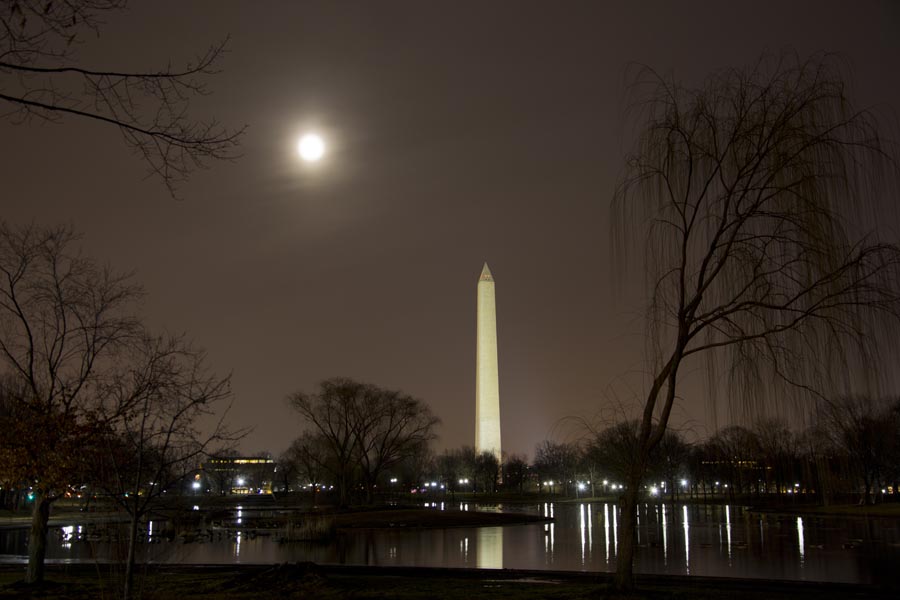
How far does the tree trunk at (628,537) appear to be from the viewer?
1491 cm

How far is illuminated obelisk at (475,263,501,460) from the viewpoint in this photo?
12344 centimetres

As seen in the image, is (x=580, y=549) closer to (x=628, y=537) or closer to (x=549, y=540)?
(x=549, y=540)

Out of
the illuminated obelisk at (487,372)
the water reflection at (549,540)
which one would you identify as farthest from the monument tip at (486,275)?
the water reflection at (549,540)

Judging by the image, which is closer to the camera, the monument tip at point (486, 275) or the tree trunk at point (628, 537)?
the tree trunk at point (628, 537)

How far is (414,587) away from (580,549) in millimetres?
18780

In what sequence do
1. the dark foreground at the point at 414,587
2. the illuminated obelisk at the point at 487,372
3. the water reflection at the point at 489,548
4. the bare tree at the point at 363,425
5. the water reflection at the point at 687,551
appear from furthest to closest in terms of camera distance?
1. the illuminated obelisk at the point at 487,372
2. the bare tree at the point at 363,425
3. the water reflection at the point at 489,548
4. the water reflection at the point at 687,551
5. the dark foreground at the point at 414,587

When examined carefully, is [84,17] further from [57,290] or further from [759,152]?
[57,290]

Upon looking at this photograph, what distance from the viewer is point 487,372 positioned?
124 m

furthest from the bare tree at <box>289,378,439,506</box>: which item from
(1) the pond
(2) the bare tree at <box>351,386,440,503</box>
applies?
(1) the pond

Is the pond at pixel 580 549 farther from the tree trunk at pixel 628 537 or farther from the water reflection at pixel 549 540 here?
the tree trunk at pixel 628 537

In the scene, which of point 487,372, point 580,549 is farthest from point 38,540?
point 487,372

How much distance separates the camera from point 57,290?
1875cm

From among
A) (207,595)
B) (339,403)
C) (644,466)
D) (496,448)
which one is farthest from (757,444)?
(496,448)

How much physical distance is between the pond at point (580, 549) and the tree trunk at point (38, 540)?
3085mm
